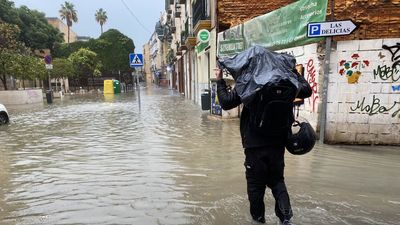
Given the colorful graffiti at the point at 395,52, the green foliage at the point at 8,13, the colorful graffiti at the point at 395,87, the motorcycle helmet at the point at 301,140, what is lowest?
the motorcycle helmet at the point at 301,140

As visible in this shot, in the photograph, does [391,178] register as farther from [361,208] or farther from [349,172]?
[361,208]

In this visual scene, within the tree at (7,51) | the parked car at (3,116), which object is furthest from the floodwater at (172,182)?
the tree at (7,51)

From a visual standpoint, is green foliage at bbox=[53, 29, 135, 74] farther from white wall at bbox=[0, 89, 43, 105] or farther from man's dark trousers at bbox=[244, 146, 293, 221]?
man's dark trousers at bbox=[244, 146, 293, 221]

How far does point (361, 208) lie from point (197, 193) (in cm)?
204

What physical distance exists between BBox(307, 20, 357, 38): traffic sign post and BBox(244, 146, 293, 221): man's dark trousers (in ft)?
15.5

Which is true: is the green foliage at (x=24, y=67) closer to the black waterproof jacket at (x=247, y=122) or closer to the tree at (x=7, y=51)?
the tree at (x=7, y=51)

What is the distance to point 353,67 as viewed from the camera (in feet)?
26.0

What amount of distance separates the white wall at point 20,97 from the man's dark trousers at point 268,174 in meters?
24.9

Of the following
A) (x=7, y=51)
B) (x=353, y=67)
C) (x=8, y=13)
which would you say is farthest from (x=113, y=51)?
(x=353, y=67)

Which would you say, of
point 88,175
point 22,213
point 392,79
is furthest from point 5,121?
point 392,79

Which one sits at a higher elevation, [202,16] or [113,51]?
[113,51]

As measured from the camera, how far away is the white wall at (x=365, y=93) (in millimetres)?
7777

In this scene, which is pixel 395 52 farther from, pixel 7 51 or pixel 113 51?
pixel 113 51

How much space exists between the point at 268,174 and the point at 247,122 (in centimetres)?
53
